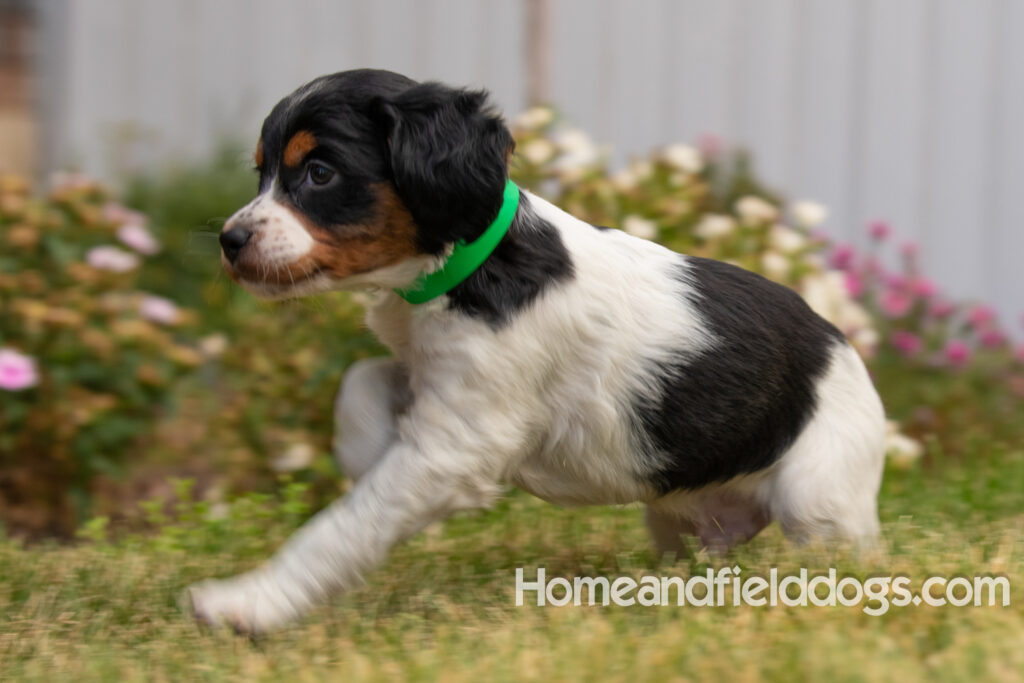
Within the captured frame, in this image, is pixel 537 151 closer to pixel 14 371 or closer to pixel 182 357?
pixel 182 357

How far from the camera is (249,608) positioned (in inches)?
103

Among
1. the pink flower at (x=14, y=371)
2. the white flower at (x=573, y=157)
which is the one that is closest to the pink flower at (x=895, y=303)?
the white flower at (x=573, y=157)

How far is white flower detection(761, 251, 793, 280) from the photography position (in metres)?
4.95

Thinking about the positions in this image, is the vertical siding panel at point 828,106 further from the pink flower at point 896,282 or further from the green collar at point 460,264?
the green collar at point 460,264

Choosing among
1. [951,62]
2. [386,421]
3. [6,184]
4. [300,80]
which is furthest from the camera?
[300,80]

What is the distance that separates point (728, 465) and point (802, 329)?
0.44 meters

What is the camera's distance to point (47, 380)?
187 inches

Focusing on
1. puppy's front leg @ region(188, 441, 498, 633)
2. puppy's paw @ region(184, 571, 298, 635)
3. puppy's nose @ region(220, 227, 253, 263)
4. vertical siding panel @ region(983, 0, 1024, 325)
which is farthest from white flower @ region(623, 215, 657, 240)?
vertical siding panel @ region(983, 0, 1024, 325)

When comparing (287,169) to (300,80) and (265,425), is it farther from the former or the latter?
(300,80)

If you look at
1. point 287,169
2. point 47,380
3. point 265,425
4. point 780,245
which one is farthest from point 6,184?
point 780,245

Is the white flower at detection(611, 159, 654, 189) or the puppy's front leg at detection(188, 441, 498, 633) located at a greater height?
the white flower at detection(611, 159, 654, 189)

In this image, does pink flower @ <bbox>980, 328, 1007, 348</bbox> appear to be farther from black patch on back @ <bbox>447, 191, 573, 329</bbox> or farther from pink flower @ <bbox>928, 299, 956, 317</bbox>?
black patch on back @ <bbox>447, 191, 573, 329</bbox>

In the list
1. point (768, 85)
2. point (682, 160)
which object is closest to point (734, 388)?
point (682, 160)

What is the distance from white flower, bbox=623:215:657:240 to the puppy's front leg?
2200 millimetres
